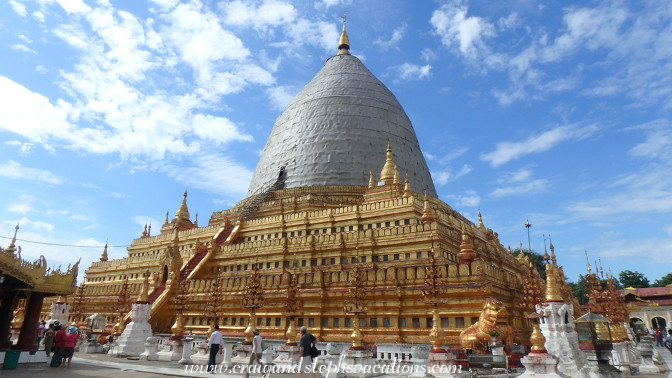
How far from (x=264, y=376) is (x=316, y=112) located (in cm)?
3492

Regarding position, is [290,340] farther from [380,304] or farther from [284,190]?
[284,190]

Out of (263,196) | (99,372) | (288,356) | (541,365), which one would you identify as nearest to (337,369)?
(288,356)

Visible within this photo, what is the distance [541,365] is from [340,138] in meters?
32.4

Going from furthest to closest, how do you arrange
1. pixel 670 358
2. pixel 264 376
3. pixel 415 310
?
pixel 670 358 < pixel 415 310 < pixel 264 376

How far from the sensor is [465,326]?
21703 mm

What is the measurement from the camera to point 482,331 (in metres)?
19.2

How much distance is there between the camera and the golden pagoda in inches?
935

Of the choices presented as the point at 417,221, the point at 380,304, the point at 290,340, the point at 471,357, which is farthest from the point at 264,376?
the point at 417,221

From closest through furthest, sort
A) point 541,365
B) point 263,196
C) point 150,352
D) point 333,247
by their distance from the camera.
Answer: point 541,365 < point 150,352 < point 333,247 < point 263,196

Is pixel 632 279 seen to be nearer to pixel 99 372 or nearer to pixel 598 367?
pixel 598 367

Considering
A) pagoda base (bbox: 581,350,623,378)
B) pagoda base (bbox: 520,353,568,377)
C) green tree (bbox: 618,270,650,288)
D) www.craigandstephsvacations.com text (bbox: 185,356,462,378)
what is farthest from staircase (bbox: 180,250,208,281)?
green tree (bbox: 618,270,650,288)

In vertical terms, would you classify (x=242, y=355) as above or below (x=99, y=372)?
above

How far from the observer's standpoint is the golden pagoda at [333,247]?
23750 mm

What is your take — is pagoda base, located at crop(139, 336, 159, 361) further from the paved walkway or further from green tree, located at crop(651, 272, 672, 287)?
green tree, located at crop(651, 272, 672, 287)
